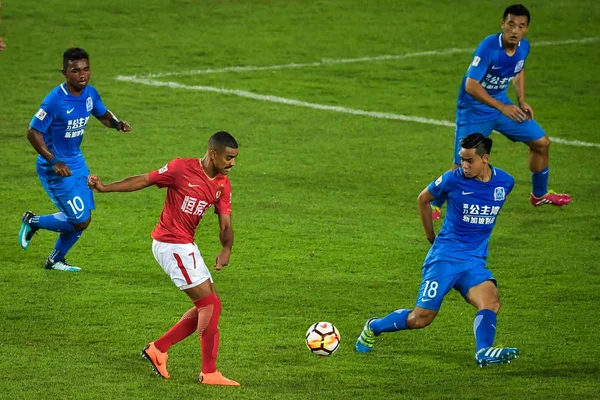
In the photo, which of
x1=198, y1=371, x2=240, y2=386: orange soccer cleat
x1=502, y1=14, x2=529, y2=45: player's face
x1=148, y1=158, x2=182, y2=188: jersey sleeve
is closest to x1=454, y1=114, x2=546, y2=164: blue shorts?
x1=502, y1=14, x2=529, y2=45: player's face

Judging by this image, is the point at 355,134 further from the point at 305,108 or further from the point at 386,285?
the point at 386,285

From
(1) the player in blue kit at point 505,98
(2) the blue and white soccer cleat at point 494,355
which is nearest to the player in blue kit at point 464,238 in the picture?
(2) the blue and white soccer cleat at point 494,355

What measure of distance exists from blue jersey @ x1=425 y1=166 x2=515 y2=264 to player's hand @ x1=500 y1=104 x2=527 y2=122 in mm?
3269

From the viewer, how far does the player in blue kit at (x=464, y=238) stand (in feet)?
29.6

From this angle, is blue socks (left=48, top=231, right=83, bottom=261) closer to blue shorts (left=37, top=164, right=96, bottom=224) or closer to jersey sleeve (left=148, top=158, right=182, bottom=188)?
blue shorts (left=37, top=164, right=96, bottom=224)

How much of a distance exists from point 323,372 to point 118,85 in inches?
480

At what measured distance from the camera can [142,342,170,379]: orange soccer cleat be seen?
8.68 m

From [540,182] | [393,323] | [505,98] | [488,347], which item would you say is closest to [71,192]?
[393,323]

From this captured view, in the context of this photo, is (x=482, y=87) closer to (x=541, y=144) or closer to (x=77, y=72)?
(x=541, y=144)

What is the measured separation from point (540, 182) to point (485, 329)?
4.97 m

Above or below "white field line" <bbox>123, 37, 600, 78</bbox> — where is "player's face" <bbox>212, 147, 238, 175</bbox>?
above

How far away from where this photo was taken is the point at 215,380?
855cm

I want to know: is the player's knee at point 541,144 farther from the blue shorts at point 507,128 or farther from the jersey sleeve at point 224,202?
the jersey sleeve at point 224,202

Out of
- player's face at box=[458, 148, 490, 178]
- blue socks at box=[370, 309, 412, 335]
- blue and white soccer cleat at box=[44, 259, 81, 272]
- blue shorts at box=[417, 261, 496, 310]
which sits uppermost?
player's face at box=[458, 148, 490, 178]
